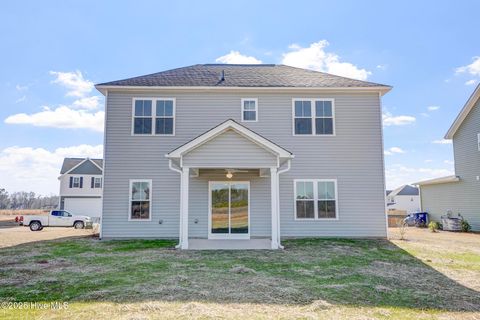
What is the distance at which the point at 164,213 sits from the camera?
1285cm

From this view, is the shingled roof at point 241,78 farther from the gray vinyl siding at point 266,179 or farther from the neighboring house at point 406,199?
the neighboring house at point 406,199

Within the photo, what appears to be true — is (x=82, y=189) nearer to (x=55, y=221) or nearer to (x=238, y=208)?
(x=55, y=221)

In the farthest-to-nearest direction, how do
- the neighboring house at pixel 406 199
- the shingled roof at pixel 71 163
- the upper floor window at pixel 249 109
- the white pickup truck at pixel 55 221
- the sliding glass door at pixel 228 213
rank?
the neighboring house at pixel 406 199, the shingled roof at pixel 71 163, the white pickup truck at pixel 55 221, the upper floor window at pixel 249 109, the sliding glass door at pixel 228 213

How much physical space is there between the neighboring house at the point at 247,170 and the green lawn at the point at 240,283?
252cm

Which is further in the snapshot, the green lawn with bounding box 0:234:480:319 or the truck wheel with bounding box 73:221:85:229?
the truck wheel with bounding box 73:221:85:229

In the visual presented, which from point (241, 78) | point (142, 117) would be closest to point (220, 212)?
point (142, 117)

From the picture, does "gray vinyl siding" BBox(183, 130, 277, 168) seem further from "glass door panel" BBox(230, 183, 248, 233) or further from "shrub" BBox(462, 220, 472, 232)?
"shrub" BBox(462, 220, 472, 232)

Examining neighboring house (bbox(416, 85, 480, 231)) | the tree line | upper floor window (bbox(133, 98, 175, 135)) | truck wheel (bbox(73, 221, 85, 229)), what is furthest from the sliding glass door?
the tree line

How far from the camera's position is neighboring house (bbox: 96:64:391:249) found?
1280cm

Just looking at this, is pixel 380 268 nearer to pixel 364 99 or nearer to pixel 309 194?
pixel 309 194

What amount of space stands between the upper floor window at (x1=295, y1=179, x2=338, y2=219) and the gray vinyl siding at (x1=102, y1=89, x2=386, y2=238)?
0.24 metres

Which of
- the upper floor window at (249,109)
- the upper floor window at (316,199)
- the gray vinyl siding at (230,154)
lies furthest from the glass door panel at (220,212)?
the upper floor window at (249,109)

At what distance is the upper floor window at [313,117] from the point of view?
1348cm

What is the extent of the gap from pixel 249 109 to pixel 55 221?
711 inches
